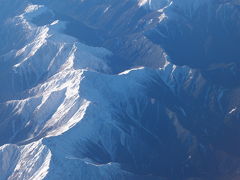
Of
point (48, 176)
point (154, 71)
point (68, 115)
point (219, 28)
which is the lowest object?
point (48, 176)

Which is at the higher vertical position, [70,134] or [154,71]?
[154,71]

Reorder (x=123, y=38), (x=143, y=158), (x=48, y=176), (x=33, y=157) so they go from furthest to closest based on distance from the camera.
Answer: (x=123, y=38)
(x=143, y=158)
(x=33, y=157)
(x=48, y=176)

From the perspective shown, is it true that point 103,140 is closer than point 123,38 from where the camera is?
Yes

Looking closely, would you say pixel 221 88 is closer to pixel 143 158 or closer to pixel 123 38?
pixel 143 158

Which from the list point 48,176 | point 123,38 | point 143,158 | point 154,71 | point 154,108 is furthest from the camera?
point 123,38

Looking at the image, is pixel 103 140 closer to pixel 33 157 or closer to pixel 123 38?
pixel 33 157

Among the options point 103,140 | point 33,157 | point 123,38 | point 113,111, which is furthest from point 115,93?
point 123,38
